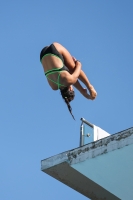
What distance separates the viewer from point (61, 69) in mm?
12539

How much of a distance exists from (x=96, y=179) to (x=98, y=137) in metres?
0.98

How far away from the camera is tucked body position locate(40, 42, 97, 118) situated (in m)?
12.6

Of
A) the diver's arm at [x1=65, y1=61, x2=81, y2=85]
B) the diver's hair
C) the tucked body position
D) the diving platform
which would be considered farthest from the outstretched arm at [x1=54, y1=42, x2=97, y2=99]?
the diving platform

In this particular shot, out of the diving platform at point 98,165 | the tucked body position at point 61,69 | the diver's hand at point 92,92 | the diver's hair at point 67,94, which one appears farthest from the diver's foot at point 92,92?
the diving platform at point 98,165

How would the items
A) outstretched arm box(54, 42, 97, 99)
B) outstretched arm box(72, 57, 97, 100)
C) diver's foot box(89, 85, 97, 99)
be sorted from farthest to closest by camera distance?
diver's foot box(89, 85, 97, 99)
outstretched arm box(72, 57, 97, 100)
outstretched arm box(54, 42, 97, 99)

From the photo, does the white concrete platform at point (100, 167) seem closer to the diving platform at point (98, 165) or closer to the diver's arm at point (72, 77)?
the diving platform at point (98, 165)

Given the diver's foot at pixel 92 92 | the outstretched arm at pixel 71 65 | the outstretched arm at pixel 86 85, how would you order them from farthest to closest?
the diver's foot at pixel 92 92 → the outstretched arm at pixel 86 85 → the outstretched arm at pixel 71 65

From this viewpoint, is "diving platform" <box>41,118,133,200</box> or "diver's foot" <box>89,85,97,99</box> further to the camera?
"diving platform" <box>41,118,133,200</box>

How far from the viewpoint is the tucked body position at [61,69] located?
12.6 m

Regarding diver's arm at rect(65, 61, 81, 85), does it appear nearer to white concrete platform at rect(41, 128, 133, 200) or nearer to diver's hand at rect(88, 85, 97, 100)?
diver's hand at rect(88, 85, 97, 100)

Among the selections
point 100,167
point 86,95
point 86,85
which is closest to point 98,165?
point 100,167

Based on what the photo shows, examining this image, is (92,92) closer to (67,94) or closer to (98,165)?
(67,94)

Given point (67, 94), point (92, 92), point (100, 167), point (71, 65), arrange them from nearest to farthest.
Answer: point (67, 94) < point (71, 65) < point (92, 92) < point (100, 167)

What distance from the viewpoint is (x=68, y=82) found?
1255cm
